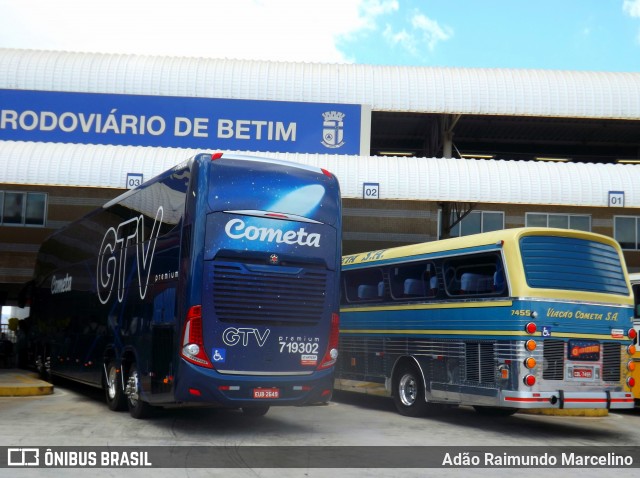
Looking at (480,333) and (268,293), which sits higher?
(268,293)

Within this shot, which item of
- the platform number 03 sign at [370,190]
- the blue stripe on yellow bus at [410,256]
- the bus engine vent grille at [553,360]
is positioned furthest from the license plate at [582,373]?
the platform number 03 sign at [370,190]

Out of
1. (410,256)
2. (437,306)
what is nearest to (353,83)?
(410,256)

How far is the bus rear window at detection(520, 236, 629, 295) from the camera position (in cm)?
1251

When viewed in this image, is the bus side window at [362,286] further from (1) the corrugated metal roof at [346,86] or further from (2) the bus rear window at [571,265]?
(1) the corrugated metal roof at [346,86]

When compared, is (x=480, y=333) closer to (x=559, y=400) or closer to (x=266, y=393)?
(x=559, y=400)

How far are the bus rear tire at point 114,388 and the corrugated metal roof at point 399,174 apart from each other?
8.30 meters

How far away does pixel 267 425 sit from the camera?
1284cm

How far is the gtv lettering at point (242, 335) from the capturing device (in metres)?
11.2

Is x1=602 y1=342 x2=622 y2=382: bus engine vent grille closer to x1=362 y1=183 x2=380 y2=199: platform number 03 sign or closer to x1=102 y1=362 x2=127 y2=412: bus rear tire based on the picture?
x1=102 y1=362 x2=127 y2=412: bus rear tire

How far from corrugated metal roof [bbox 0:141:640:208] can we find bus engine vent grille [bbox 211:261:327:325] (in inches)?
391

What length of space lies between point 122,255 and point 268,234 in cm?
377

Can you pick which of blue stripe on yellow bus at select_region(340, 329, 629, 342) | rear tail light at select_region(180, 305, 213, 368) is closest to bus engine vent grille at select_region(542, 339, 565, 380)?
blue stripe on yellow bus at select_region(340, 329, 629, 342)

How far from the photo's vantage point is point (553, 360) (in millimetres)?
12305

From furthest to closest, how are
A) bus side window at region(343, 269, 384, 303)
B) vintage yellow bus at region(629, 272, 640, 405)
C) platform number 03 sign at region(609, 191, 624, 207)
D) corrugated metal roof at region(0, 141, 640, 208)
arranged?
1. platform number 03 sign at region(609, 191, 624, 207)
2. corrugated metal roof at region(0, 141, 640, 208)
3. bus side window at region(343, 269, 384, 303)
4. vintage yellow bus at region(629, 272, 640, 405)
